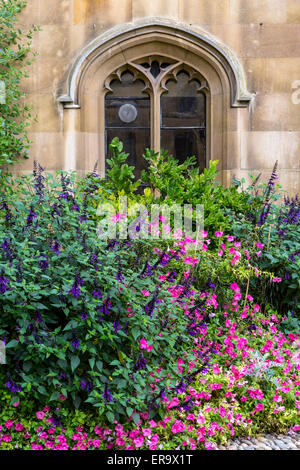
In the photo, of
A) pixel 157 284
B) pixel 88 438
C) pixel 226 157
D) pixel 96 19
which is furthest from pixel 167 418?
pixel 96 19

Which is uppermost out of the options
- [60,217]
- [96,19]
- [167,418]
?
[96,19]

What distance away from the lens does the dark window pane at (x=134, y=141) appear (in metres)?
6.27

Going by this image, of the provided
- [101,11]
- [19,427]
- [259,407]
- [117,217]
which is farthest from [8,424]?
[101,11]

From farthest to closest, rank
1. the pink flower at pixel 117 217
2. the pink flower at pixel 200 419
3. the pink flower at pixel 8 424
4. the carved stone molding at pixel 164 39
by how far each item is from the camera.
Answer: the carved stone molding at pixel 164 39, the pink flower at pixel 117 217, the pink flower at pixel 200 419, the pink flower at pixel 8 424

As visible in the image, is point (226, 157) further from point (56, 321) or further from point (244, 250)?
point (56, 321)

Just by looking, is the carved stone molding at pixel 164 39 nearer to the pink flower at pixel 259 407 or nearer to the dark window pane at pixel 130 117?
the dark window pane at pixel 130 117

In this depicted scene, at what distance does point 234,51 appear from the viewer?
5.83 meters

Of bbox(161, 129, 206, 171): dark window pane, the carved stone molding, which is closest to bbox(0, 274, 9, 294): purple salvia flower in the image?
the carved stone molding

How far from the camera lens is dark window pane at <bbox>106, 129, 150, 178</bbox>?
6.27 m

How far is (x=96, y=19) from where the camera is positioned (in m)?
5.83

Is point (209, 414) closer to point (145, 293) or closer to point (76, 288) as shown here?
point (145, 293)

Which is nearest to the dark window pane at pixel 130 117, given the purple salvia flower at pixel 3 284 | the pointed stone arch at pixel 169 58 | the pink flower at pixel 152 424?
the pointed stone arch at pixel 169 58

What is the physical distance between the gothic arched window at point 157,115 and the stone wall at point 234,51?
2.02 ft

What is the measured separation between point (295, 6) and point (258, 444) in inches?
211
